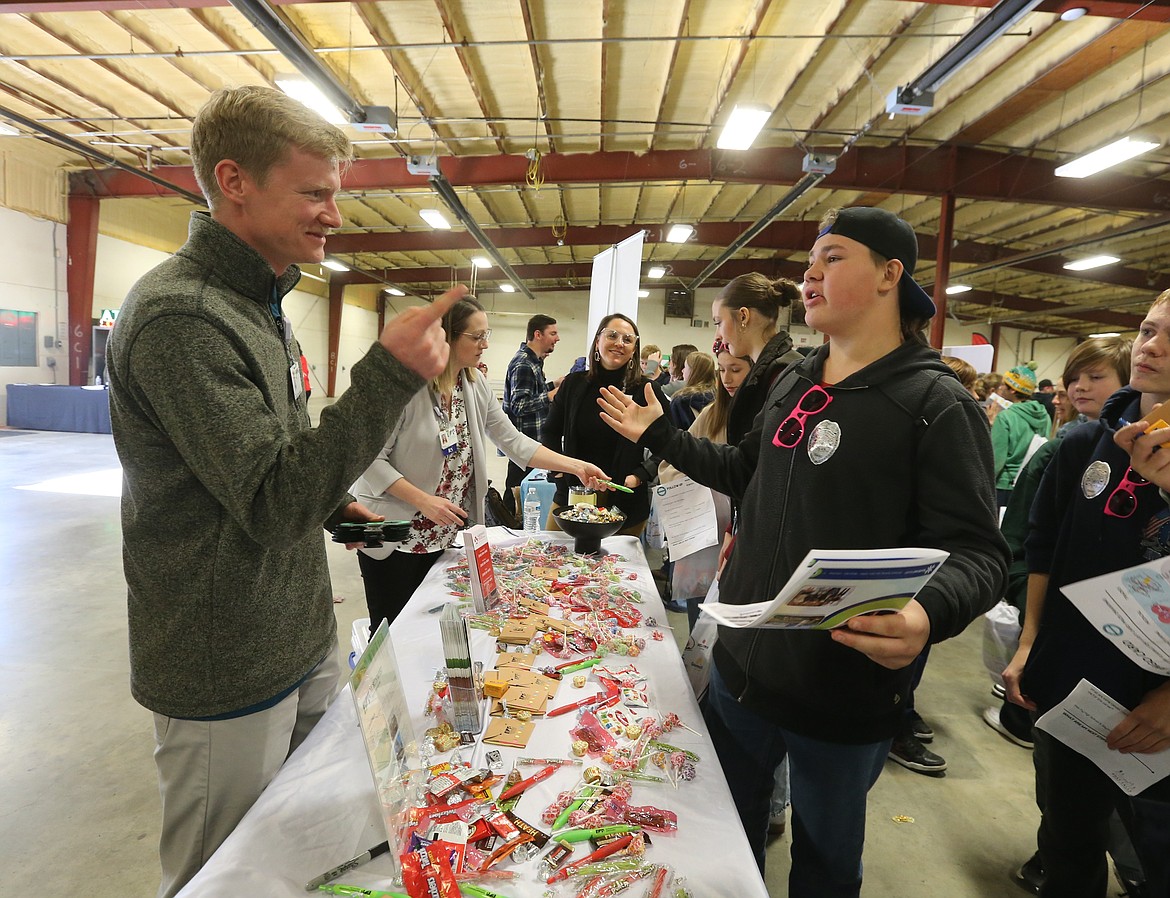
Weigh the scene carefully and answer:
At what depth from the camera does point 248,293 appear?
0.93 metres

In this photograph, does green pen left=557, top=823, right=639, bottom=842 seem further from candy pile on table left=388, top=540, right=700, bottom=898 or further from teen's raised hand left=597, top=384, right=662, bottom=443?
teen's raised hand left=597, top=384, right=662, bottom=443

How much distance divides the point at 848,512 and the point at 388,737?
2.60 ft

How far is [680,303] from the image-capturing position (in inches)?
641

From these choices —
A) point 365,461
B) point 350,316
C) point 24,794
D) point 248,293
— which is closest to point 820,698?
point 365,461

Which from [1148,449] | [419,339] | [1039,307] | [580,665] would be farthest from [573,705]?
[1039,307]

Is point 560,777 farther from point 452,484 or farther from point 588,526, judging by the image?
point 452,484

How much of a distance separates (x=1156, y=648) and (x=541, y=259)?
49.7ft

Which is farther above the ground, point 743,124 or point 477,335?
point 743,124

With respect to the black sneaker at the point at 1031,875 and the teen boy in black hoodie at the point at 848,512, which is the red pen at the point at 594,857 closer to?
the teen boy in black hoodie at the point at 848,512

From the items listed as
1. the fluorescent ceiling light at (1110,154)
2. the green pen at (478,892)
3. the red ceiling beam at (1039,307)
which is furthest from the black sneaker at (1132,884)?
the red ceiling beam at (1039,307)

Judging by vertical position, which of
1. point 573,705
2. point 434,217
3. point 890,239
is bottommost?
point 573,705

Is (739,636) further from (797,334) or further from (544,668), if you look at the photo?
(797,334)

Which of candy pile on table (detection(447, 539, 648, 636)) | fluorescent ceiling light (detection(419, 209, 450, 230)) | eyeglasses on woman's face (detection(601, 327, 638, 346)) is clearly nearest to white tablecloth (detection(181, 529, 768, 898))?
candy pile on table (detection(447, 539, 648, 636))

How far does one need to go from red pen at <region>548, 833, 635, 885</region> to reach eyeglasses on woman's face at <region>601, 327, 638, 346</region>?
240 centimetres
